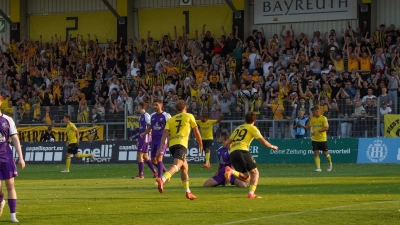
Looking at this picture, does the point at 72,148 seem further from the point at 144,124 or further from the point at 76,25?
the point at 76,25

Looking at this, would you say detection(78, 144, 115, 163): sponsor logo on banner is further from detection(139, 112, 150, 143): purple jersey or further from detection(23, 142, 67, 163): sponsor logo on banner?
detection(139, 112, 150, 143): purple jersey

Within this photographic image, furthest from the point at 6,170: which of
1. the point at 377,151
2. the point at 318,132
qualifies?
the point at 377,151

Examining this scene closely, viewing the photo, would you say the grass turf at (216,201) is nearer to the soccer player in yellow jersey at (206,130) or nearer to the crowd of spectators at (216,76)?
the soccer player in yellow jersey at (206,130)

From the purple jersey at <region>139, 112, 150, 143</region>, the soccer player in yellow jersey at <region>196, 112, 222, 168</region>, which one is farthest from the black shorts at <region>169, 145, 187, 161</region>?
the soccer player in yellow jersey at <region>196, 112, 222, 168</region>

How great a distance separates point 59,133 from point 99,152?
2420 mm

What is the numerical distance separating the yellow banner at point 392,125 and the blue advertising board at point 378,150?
1.46 feet

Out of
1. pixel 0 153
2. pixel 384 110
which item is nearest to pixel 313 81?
pixel 384 110

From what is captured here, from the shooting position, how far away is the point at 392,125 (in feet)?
101

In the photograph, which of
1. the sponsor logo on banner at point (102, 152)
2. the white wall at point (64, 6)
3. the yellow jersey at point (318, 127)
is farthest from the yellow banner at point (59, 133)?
the yellow jersey at point (318, 127)

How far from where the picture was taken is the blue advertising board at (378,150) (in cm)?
3035

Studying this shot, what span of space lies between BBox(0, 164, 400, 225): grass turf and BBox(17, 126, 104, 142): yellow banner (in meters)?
11.7

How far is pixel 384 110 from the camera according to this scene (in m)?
Answer: 30.9

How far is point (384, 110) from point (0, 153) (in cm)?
2082

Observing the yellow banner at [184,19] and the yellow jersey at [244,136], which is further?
the yellow banner at [184,19]
